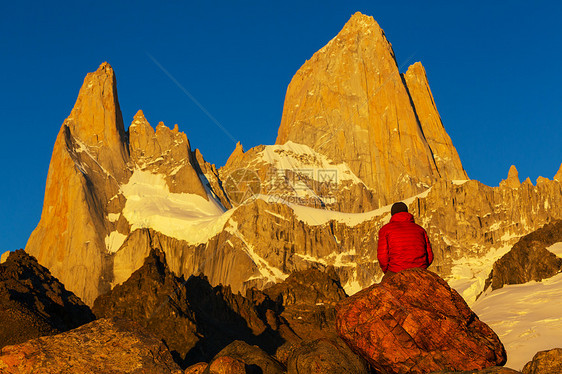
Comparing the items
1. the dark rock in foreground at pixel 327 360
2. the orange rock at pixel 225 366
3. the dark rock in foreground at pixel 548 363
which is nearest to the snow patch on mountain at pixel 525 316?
the dark rock in foreground at pixel 548 363

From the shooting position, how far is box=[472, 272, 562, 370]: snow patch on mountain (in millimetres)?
24578

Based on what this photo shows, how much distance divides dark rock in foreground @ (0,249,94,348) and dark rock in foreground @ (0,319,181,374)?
14813mm

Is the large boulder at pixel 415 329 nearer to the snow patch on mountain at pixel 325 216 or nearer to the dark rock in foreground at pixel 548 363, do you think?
the dark rock in foreground at pixel 548 363

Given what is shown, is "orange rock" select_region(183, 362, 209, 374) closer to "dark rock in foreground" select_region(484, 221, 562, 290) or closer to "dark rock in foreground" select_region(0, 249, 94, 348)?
"dark rock in foreground" select_region(0, 249, 94, 348)

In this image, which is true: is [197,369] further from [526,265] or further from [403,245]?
[526,265]

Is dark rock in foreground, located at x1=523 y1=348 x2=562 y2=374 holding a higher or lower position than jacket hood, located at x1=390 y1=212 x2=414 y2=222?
lower

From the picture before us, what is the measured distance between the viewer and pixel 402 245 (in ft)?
63.4

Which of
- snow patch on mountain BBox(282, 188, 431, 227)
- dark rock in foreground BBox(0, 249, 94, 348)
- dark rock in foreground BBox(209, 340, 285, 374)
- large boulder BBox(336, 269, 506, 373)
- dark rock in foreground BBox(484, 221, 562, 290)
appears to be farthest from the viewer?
snow patch on mountain BBox(282, 188, 431, 227)

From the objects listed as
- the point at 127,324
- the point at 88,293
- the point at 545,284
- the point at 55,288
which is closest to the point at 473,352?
the point at 127,324

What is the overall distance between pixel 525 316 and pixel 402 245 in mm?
12862

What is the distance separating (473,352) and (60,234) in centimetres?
18639

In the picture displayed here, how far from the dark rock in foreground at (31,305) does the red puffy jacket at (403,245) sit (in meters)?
18.7

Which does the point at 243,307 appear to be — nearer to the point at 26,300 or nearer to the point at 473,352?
the point at 26,300

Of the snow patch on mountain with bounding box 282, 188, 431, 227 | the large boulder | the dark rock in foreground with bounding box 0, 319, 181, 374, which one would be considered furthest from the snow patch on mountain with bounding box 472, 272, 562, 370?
the snow patch on mountain with bounding box 282, 188, 431, 227
